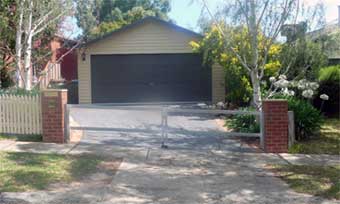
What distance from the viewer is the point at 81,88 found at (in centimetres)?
2022

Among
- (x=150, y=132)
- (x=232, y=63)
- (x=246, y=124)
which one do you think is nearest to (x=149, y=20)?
(x=232, y=63)

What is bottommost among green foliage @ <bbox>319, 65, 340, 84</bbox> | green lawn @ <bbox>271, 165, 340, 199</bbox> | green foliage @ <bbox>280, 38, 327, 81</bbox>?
green lawn @ <bbox>271, 165, 340, 199</bbox>

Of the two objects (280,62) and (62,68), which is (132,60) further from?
(62,68)

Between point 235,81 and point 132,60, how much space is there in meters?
5.47

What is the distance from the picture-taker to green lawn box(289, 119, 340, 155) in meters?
9.59

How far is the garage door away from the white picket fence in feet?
32.3

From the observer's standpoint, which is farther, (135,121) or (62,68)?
(62,68)

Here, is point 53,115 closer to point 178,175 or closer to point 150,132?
point 150,132

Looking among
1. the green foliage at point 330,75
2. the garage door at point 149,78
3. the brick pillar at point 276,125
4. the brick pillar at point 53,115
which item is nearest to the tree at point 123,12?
the garage door at point 149,78

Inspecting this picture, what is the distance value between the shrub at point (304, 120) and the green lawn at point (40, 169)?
16.5 ft

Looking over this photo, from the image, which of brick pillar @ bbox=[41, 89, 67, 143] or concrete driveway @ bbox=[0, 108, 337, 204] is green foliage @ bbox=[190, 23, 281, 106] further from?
brick pillar @ bbox=[41, 89, 67, 143]

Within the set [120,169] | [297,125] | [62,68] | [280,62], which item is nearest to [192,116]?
[280,62]

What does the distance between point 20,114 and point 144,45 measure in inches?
408

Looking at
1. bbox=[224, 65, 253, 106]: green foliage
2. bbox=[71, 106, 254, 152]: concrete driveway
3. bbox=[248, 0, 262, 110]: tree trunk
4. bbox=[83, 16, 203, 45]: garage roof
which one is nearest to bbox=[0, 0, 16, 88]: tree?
bbox=[83, 16, 203, 45]: garage roof
